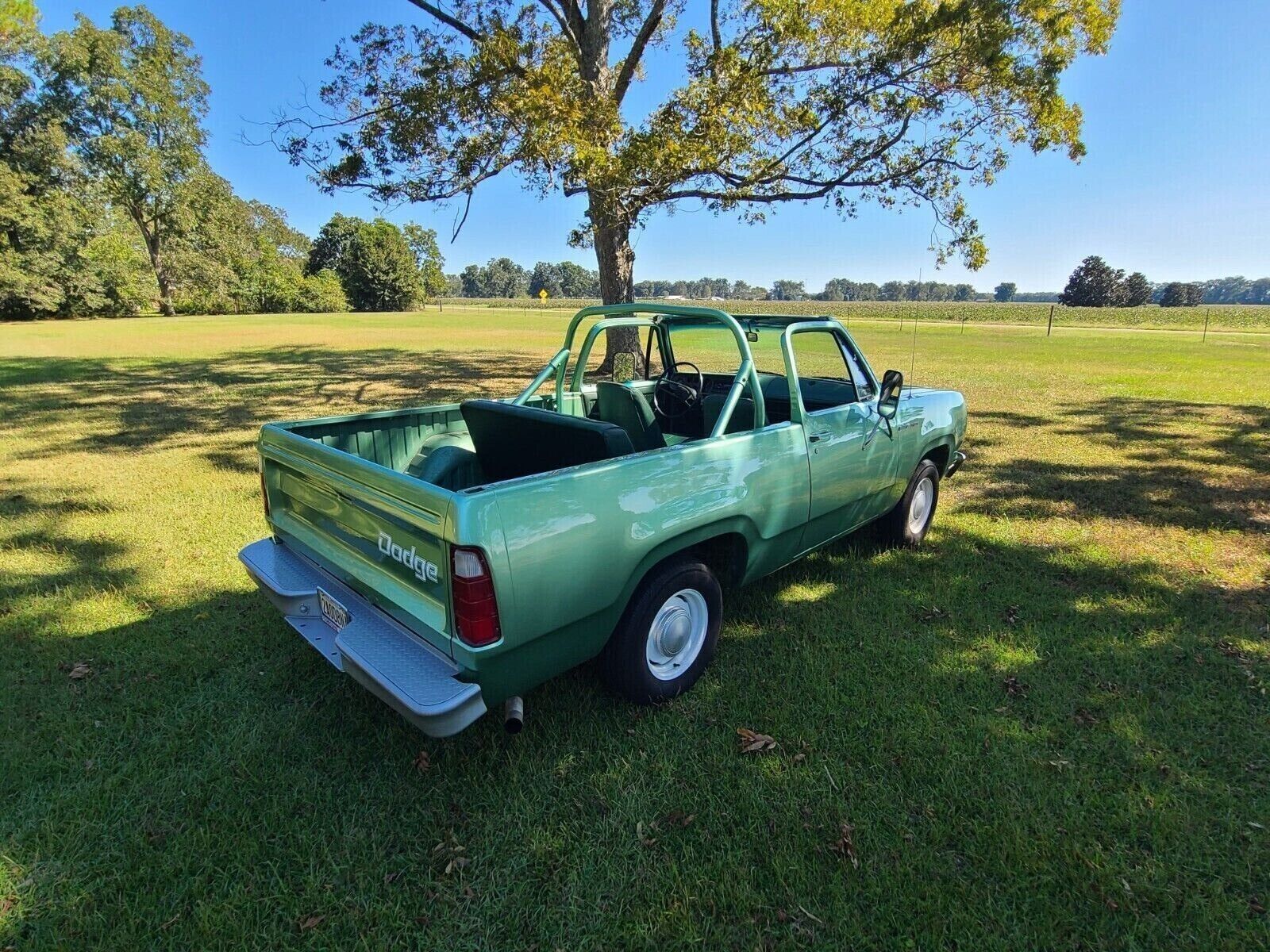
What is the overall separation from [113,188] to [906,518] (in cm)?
5599

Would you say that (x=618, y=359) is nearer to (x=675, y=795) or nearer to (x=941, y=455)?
(x=941, y=455)

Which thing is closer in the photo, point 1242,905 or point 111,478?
point 1242,905

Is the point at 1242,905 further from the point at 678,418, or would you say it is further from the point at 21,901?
the point at 21,901

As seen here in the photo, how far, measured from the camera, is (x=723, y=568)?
3.88 metres

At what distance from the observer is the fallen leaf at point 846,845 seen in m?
2.22

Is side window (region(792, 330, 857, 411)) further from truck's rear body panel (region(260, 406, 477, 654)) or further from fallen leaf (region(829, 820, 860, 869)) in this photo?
truck's rear body panel (region(260, 406, 477, 654))

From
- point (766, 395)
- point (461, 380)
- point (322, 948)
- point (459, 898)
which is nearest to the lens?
point (322, 948)

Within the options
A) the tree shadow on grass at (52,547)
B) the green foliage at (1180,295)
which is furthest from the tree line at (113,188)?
the green foliage at (1180,295)

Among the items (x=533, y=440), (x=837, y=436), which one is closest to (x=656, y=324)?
(x=837, y=436)

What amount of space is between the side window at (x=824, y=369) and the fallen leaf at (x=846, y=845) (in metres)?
2.46

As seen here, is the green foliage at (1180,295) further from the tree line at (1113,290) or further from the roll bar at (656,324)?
the roll bar at (656,324)

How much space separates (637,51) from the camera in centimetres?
1275

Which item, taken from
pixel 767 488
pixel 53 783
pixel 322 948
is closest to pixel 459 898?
pixel 322 948

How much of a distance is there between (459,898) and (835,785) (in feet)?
4.80
